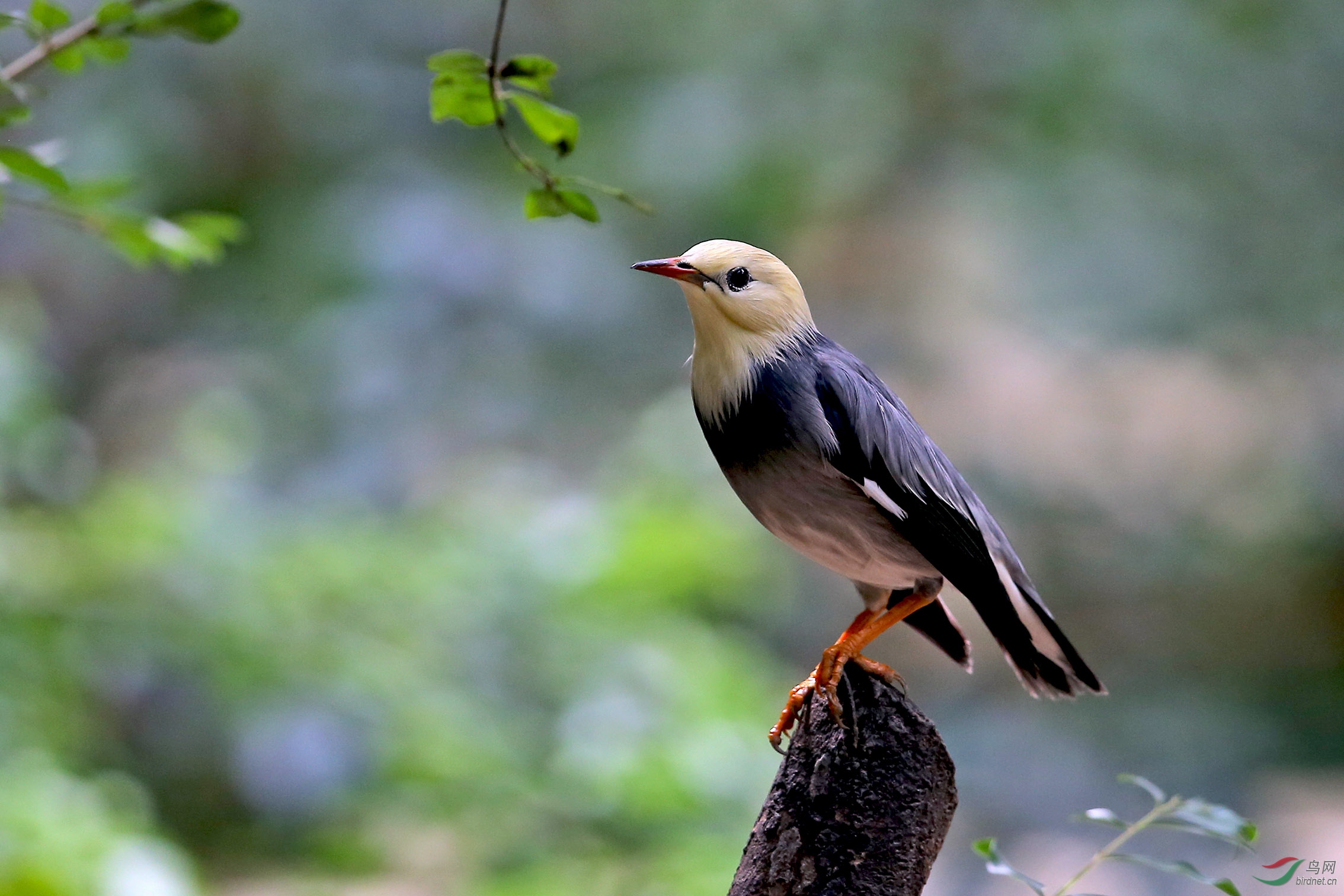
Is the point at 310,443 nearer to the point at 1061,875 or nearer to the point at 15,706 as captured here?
the point at 15,706

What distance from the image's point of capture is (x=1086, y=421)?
5133mm

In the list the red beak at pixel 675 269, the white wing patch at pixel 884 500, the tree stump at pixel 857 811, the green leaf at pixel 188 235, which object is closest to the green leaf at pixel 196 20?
the green leaf at pixel 188 235

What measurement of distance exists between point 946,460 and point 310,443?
3099 millimetres

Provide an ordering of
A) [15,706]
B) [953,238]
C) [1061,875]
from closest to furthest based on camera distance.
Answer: [15,706], [1061,875], [953,238]

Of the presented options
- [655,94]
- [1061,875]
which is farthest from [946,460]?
[655,94]

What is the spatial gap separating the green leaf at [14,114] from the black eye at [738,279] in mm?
740

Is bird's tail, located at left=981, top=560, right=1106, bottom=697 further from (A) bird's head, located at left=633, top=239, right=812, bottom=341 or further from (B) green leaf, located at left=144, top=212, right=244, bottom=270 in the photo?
(B) green leaf, located at left=144, top=212, right=244, bottom=270

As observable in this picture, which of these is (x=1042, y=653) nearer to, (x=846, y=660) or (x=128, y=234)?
(x=846, y=660)

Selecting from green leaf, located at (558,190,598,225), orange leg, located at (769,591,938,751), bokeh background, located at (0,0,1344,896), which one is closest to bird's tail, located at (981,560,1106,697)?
orange leg, located at (769,591,938,751)

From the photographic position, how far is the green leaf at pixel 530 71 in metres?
1.09

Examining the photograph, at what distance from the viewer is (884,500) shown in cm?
138

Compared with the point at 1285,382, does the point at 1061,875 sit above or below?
below

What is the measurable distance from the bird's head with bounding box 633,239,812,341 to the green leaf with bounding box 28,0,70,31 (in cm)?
62

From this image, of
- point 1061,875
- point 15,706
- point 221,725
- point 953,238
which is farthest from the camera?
point 953,238
